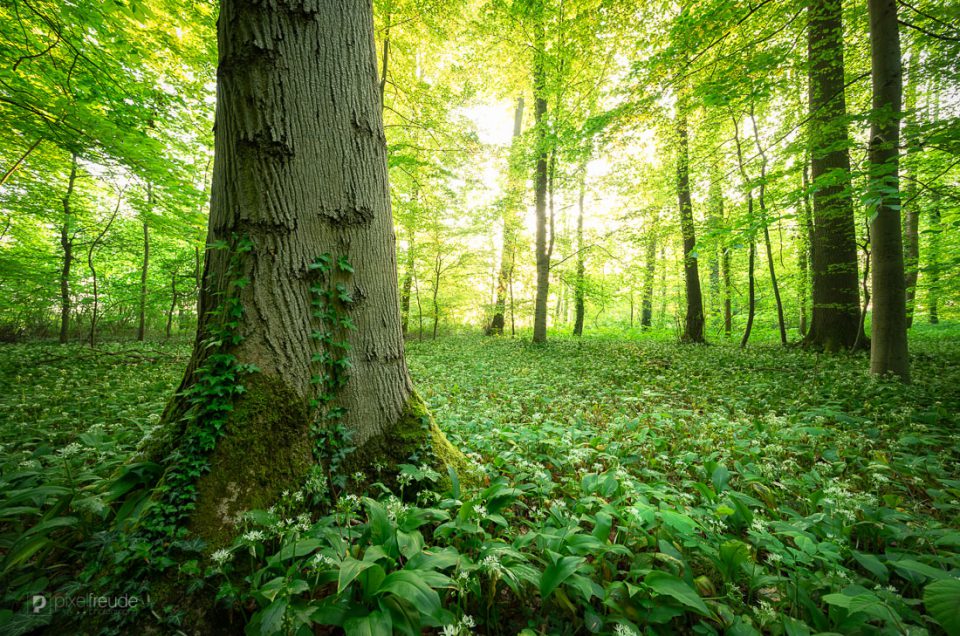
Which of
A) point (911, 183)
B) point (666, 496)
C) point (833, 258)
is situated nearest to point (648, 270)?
point (833, 258)

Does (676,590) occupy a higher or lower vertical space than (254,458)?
lower

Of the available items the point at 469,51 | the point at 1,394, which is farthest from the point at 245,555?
the point at 469,51

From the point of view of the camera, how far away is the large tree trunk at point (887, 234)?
450 cm

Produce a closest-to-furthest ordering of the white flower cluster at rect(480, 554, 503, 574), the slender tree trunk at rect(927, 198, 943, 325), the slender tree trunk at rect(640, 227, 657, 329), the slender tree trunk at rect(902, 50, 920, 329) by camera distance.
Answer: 1. the white flower cluster at rect(480, 554, 503, 574)
2. the slender tree trunk at rect(902, 50, 920, 329)
3. the slender tree trunk at rect(927, 198, 943, 325)
4. the slender tree trunk at rect(640, 227, 657, 329)

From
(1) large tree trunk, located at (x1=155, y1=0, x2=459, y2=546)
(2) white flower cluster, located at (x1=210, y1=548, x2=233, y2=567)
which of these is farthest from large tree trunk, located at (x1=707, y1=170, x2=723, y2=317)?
(2) white flower cluster, located at (x1=210, y1=548, x2=233, y2=567)

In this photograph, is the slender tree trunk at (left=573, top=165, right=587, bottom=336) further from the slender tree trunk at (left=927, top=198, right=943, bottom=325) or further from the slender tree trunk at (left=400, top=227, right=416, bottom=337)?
the slender tree trunk at (left=927, top=198, right=943, bottom=325)

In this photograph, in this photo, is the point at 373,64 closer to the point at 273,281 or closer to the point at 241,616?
the point at 273,281

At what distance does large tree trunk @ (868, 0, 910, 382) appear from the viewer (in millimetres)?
4504

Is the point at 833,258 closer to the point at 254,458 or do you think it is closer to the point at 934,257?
the point at 934,257

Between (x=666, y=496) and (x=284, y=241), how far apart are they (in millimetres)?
2921

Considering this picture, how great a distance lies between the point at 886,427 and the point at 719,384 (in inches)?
86.5

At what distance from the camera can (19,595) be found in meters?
1.32

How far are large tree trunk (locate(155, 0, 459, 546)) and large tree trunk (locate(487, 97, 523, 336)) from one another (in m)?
10.8

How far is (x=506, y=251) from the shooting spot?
1582 centimetres
